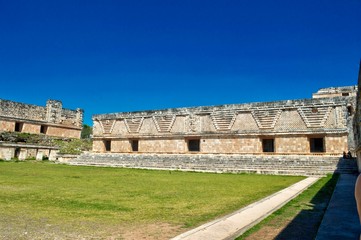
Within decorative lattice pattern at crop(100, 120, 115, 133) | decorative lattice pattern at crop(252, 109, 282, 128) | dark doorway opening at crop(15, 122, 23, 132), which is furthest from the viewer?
dark doorway opening at crop(15, 122, 23, 132)

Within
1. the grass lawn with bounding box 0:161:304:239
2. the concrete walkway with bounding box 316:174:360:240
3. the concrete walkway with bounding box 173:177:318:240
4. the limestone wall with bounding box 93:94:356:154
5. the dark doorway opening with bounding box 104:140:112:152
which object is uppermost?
the limestone wall with bounding box 93:94:356:154

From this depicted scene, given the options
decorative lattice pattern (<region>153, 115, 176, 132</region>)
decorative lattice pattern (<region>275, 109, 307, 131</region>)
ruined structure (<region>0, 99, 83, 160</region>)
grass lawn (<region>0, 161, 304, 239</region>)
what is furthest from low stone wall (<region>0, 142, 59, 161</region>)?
decorative lattice pattern (<region>275, 109, 307, 131</region>)

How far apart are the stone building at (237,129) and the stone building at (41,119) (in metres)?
7.85

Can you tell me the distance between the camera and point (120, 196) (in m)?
7.14

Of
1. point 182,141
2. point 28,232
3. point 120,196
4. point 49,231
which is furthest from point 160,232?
point 182,141

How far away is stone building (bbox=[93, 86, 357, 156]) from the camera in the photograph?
19344 millimetres

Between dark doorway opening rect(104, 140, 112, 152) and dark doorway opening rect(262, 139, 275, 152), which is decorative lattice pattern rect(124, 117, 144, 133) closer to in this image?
dark doorway opening rect(104, 140, 112, 152)

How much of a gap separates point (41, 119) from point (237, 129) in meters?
23.9

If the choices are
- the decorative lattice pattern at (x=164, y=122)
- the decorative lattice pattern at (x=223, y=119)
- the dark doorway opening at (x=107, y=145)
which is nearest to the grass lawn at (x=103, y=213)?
the decorative lattice pattern at (x=223, y=119)

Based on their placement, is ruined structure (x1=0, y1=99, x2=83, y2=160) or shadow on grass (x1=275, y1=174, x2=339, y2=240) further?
ruined structure (x1=0, y1=99, x2=83, y2=160)

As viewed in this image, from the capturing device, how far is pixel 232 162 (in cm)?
2014

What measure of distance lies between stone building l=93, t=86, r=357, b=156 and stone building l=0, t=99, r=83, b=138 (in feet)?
25.7

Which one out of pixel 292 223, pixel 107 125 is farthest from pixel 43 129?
pixel 292 223

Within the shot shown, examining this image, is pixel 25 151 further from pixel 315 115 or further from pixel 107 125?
pixel 315 115
